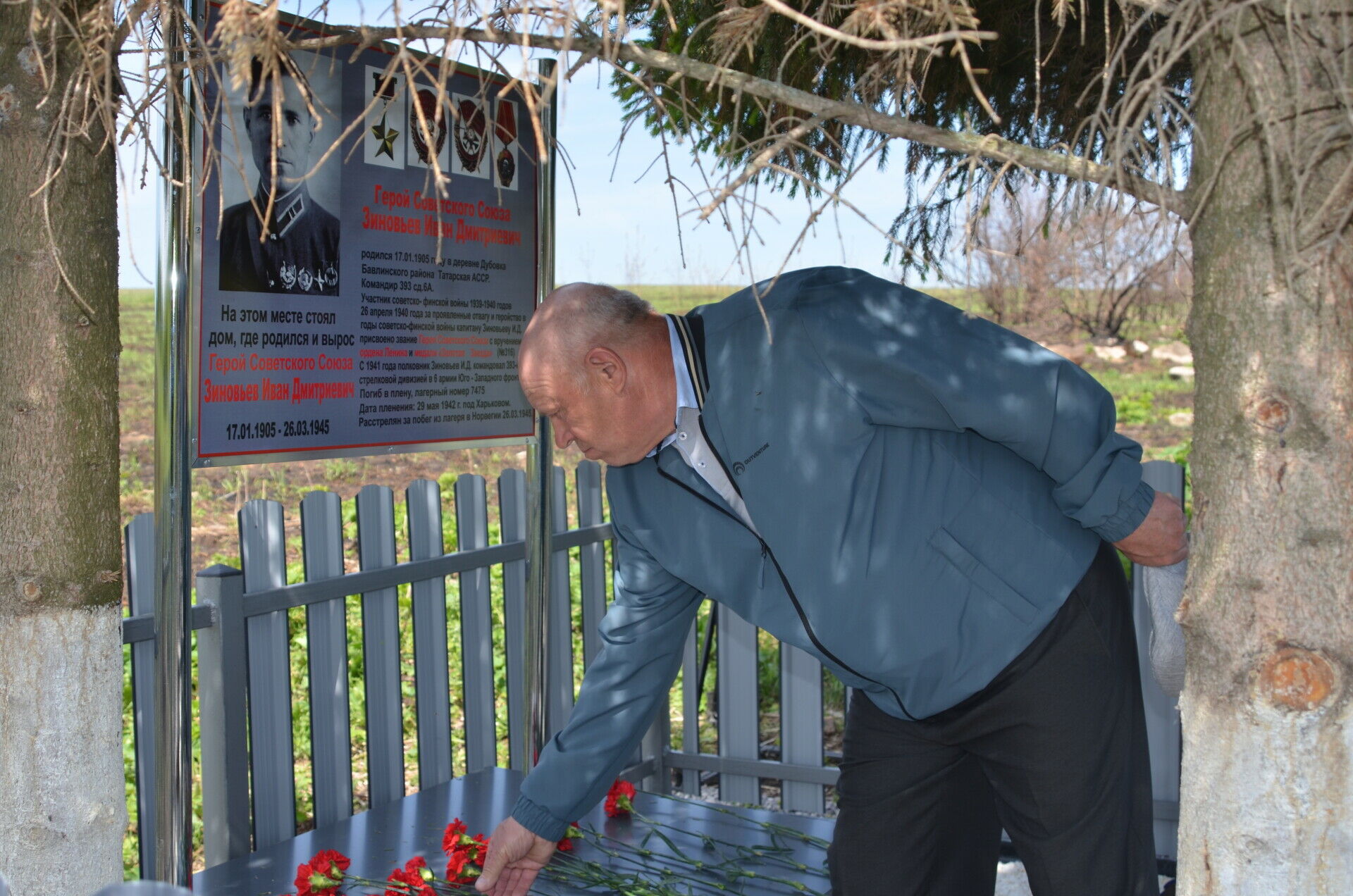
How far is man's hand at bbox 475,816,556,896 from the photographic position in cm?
231

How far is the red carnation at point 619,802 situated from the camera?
3.13m

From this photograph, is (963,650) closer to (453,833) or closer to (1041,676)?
(1041,676)

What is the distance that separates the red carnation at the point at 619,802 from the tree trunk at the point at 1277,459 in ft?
6.37

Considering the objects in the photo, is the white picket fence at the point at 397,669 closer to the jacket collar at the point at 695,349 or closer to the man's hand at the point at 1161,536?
the jacket collar at the point at 695,349

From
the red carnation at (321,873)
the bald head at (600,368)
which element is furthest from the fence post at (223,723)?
the bald head at (600,368)

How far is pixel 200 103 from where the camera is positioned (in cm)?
199

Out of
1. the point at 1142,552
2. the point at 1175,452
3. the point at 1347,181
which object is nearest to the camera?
the point at 1347,181

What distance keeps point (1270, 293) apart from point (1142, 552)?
2.44ft

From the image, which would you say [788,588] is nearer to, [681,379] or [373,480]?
[681,379]

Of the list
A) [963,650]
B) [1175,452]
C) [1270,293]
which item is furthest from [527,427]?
[1175,452]

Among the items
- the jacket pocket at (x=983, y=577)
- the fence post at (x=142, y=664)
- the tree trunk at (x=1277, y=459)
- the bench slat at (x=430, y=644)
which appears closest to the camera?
the tree trunk at (x=1277, y=459)

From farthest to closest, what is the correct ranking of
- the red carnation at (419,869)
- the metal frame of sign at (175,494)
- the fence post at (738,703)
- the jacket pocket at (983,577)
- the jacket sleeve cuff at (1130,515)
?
the fence post at (738,703), the red carnation at (419,869), the metal frame of sign at (175,494), the jacket pocket at (983,577), the jacket sleeve cuff at (1130,515)

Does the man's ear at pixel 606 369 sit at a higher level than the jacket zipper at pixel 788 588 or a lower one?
higher

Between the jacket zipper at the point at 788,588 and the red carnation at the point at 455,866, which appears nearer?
the jacket zipper at the point at 788,588
